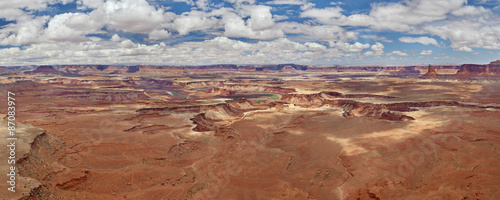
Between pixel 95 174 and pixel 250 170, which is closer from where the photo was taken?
pixel 95 174

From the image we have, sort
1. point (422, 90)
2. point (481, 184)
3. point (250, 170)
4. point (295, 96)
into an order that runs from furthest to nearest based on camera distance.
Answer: point (422, 90)
point (295, 96)
point (250, 170)
point (481, 184)

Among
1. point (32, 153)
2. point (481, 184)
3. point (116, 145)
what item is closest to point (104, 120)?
point (116, 145)

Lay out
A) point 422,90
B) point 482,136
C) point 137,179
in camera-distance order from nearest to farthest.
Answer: point 137,179 < point 482,136 < point 422,90

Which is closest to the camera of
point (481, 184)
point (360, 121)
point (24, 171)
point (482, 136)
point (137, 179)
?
point (24, 171)

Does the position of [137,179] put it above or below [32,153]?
below

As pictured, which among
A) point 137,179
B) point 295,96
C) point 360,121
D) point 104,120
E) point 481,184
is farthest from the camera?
point 295,96

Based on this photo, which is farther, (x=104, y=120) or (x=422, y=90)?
(x=422, y=90)

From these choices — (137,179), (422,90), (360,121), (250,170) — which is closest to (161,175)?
(137,179)

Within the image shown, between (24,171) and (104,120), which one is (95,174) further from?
(104,120)

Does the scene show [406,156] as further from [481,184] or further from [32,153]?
[32,153]
